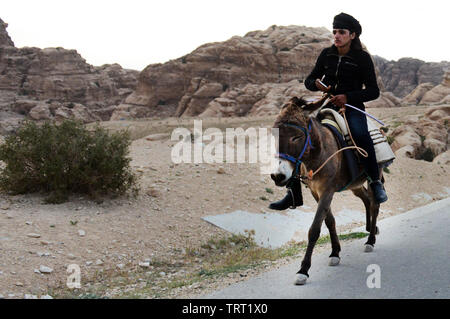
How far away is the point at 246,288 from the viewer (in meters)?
5.02

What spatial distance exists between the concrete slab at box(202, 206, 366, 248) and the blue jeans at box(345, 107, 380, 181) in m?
4.48

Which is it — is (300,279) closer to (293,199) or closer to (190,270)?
(293,199)

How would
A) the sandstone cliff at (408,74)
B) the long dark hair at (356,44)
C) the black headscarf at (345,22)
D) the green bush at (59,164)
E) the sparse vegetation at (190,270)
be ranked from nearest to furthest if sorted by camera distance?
A: the black headscarf at (345,22), the long dark hair at (356,44), the sparse vegetation at (190,270), the green bush at (59,164), the sandstone cliff at (408,74)

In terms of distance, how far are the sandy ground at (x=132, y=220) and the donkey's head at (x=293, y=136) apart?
6.74 ft

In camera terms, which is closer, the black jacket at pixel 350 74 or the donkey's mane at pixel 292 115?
the donkey's mane at pixel 292 115

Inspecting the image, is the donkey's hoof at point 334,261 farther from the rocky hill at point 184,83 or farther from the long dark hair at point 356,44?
the rocky hill at point 184,83

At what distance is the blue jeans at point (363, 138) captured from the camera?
5723 millimetres

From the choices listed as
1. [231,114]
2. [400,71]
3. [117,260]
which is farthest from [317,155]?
[400,71]

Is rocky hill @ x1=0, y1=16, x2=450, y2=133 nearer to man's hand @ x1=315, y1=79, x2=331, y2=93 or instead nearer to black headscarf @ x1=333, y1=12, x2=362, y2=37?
black headscarf @ x1=333, y1=12, x2=362, y2=37

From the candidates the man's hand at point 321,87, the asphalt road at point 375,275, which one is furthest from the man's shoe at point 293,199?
the man's hand at point 321,87

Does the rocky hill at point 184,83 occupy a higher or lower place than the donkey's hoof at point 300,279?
higher

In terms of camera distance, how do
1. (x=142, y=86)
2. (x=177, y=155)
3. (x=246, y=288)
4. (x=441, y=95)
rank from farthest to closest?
(x=142, y=86) → (x=441, y=95) → (x=177, y=155) → (x=246, y=288)

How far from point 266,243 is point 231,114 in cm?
4982
